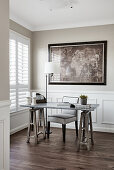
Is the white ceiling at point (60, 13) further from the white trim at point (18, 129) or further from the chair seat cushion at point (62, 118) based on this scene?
the white trim at point (18, 129)

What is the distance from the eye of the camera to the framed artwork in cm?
493

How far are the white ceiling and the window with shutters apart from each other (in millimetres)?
471

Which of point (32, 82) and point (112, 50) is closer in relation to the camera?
point (112, 50)

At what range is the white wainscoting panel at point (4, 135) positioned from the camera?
2270 mm

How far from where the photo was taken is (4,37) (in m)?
2.32

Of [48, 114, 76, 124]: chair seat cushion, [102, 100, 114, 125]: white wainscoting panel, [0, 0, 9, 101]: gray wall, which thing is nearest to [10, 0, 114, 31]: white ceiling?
[0, 0, 9, 101]: gray wall

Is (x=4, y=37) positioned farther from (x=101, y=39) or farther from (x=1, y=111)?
(x=101, y=39)

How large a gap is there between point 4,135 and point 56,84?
10.3 ft

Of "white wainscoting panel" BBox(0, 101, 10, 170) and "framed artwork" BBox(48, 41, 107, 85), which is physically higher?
"framed artwork" BBox(48, 41, 107, 85)

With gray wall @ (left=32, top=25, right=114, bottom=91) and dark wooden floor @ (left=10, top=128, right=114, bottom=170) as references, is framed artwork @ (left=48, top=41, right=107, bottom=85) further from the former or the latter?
dark wooden floor @ (left=10, top=128, right=114, bottom=170)

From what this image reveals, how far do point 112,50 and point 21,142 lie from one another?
9.90 ft

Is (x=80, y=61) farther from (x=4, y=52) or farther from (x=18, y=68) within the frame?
(x=4, y=52)

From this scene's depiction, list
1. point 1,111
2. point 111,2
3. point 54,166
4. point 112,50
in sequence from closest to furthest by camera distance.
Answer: point 1,111 → point 54,166 → point 111,2 → point 112,50

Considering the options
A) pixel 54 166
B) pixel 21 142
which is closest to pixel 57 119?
pixel 21 142
